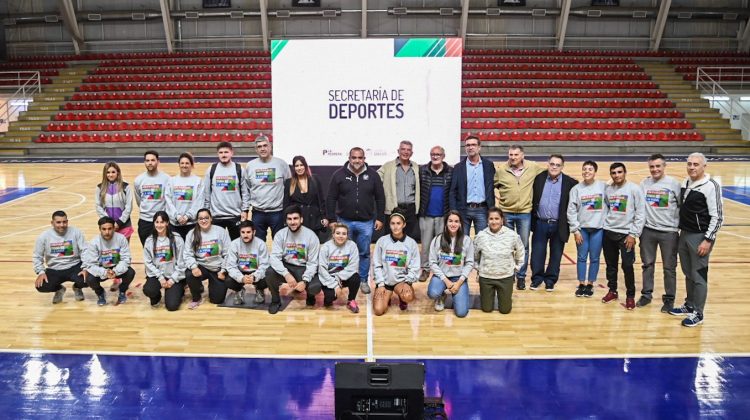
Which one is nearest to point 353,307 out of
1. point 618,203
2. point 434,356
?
point 434,356

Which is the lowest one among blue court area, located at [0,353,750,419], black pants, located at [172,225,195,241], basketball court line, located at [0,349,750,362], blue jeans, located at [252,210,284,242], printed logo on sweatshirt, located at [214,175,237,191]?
blue court area, located at [0,353,750,419]

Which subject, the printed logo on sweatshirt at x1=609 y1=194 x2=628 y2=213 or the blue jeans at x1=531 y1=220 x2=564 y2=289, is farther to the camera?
the blue jeans at x1=531 y1=220 x2=564 y2=289

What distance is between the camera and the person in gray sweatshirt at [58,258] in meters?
7.26

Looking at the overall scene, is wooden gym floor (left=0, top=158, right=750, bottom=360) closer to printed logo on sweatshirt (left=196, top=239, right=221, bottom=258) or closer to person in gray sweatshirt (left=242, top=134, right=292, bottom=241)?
printed logo on sweatshirt (left=196, top=239, right=221, bottom=258)

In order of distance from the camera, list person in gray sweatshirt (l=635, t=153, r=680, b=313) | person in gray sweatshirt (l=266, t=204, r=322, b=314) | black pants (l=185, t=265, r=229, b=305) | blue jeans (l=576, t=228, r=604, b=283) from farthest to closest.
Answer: blue jeans (l=576, t=228, r=604, b=283)
black pants (l=185, t=265, r=229, b=305)
person in gray sweatshirt (l=266, t=204, r=322, b=314)
person in gray sweatshirt (l=635, t=153, r=680, b=313)

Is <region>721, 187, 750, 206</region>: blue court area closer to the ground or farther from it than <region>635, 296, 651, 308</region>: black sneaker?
farther from it

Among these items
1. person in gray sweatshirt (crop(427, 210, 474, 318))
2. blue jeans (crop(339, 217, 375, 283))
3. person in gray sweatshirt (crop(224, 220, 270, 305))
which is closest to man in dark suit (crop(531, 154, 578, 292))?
person in gray sweatshirt (crop(427, 210, 474, 318))

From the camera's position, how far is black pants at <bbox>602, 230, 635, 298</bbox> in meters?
7.10

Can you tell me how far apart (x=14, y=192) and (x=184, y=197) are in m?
9.12

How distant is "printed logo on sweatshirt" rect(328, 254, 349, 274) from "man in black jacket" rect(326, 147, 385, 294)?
56 cm

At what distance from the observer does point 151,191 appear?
25.1 ft

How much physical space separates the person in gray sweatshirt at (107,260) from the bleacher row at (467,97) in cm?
1476

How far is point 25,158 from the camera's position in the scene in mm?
21484

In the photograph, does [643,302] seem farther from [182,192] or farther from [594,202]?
[182,192]
